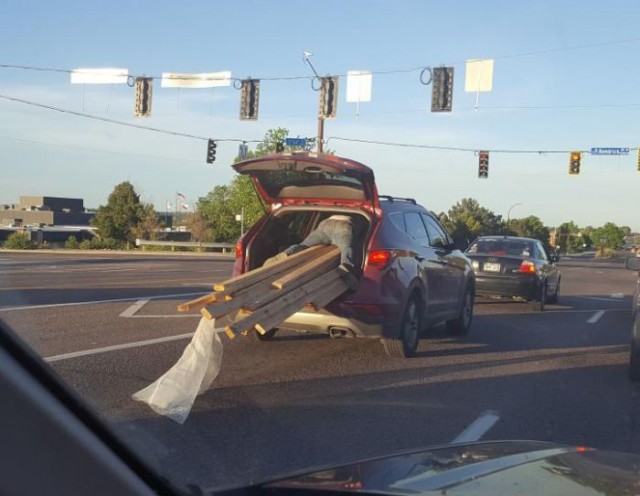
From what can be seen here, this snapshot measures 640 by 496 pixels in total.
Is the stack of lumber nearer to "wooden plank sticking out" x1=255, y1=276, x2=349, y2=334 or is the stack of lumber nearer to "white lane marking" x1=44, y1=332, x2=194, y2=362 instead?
"wooden plank sticking out" x1=255, y1=276, x2=349, y2=334

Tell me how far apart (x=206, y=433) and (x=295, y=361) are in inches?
120

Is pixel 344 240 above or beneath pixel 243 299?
above

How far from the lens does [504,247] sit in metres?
17.0

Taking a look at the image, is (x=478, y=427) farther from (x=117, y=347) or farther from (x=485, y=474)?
(x=117, y=347)

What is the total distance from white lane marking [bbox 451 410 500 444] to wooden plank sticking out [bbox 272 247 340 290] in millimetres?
2377

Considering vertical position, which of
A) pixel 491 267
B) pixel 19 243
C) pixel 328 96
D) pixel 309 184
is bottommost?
pixel 19 243

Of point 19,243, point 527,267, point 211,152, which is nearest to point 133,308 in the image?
point 527,267

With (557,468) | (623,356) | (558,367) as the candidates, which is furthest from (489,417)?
(623,356)

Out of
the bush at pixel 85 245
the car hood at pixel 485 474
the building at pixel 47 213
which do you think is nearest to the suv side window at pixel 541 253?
the car hood at pixel 485 474

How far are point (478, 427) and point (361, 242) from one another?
10.5 ft

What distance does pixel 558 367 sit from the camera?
9445 millimetres

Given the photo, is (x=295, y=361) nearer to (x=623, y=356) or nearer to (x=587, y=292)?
(x=623, y=356)

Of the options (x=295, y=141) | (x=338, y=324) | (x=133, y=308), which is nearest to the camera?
(x=338, y=324)

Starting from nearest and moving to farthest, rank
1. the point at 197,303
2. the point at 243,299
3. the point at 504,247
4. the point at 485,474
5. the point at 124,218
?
1. the point at 485,474
2. the point at 197,303
3. the point at 243,299
4. the point at 504,247
5. the point at 124,218
